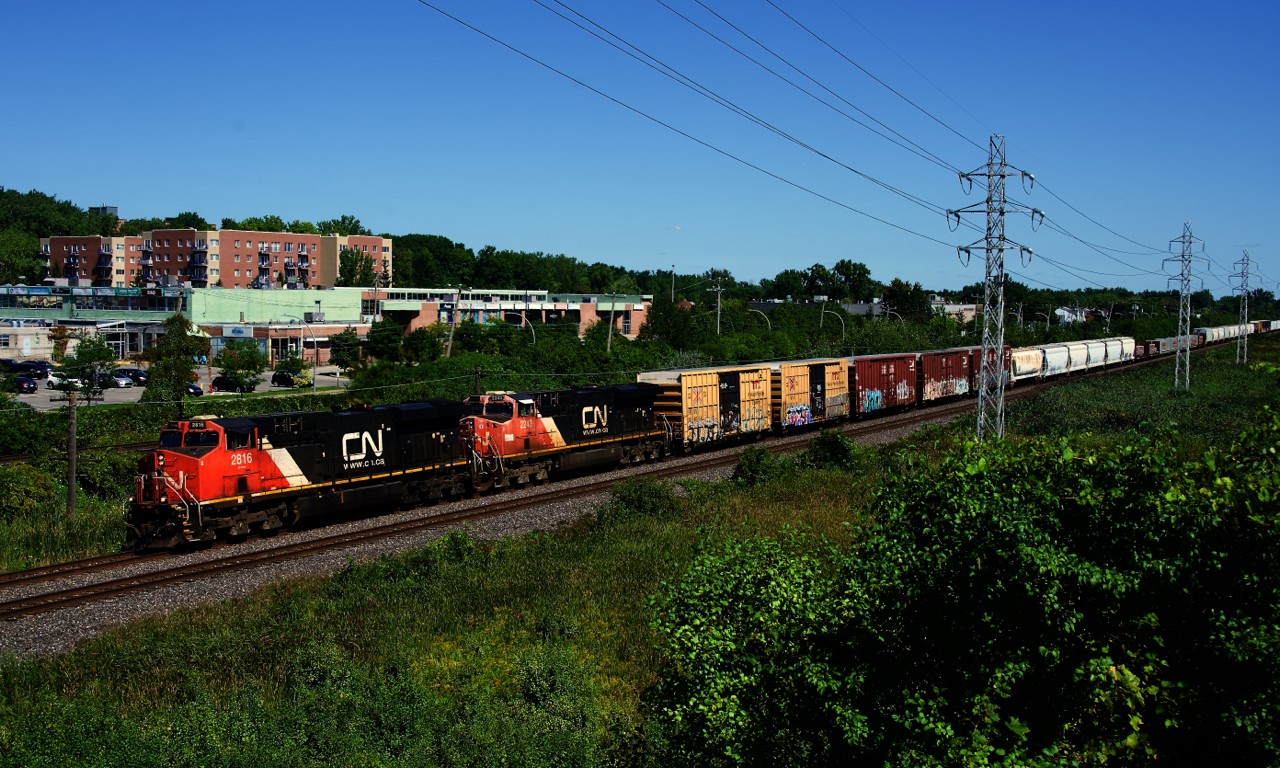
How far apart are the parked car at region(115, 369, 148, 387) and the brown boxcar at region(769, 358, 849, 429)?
49.7 meters

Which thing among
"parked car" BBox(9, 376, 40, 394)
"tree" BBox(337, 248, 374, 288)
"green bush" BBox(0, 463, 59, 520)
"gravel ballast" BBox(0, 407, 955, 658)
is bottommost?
"gravel ballast" BBox(0, 407, 955, 658)

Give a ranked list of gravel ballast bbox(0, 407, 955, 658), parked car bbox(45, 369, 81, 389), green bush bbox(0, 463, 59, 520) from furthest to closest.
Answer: parked car bbox(45, 369, 81, 389), green bush bbox(0, 463, 59, 520), gravel ballast bbox(0, 407, 955, 658)

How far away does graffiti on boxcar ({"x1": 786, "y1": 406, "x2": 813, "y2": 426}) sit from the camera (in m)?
40.7

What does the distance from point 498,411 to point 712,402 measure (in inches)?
446

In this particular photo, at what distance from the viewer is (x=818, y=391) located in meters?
42.5

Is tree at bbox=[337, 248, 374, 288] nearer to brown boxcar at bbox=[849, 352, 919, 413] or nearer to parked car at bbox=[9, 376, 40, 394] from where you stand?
parked car at bbox=[9, 376, 40, 394]

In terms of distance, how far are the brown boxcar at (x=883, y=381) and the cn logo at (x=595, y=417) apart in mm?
16904

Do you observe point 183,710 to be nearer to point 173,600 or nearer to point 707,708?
point 707,708

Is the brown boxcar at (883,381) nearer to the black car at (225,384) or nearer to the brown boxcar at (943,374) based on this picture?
the brown boxcar at (943,374)

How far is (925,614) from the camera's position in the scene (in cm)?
720

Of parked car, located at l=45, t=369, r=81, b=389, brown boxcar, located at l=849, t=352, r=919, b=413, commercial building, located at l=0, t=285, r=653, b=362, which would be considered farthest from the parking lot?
brown boxcar, located at l=849, t=352, r=919, b=413

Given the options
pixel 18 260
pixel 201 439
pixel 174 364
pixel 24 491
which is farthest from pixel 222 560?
pixel 18 260

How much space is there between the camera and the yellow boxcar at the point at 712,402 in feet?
117

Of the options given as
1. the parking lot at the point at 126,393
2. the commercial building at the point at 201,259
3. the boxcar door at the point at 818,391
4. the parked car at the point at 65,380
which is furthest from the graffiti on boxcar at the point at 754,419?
the commercial building at the point at 201,259
